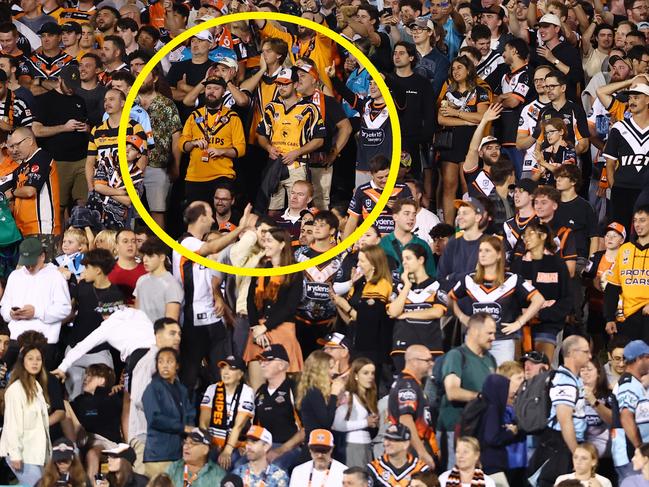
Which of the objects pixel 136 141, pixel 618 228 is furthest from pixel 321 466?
pixel 136 141

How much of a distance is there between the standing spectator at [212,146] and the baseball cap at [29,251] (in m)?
2.31

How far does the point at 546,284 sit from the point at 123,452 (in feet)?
12.6

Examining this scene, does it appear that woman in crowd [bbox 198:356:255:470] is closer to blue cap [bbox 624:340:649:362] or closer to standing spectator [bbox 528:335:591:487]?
standing spectator [bbox 528:335:591:487]

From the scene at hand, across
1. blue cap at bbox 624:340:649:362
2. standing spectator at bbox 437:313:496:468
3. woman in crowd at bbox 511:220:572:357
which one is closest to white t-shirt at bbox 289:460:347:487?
standing spectator at bbox 437:313:496:468

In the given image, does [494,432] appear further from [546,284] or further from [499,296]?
[546,284]

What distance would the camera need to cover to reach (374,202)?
17.3 meters

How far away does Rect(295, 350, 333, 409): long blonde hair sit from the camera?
15000mm

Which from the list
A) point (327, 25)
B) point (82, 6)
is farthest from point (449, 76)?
point (82, 6)

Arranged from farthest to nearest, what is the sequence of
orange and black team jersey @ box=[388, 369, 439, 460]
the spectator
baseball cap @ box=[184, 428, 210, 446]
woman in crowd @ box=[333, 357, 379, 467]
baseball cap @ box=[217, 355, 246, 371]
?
baseball cap @ box=[217, 355, 246, 371] < baseball cap @ box=[184, 428, 210, 446] < woman in crowd @ box=[333, 357, 379, 467] < orange and black team jersey @ box=[388, 369, 439, 460] < the spectator

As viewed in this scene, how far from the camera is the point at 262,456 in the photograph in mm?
14859

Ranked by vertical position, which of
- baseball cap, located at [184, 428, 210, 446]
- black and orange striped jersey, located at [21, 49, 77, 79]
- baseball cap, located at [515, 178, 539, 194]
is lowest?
baseball cap, located at [184, 428, 210, 446]

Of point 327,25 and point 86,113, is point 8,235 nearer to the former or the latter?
point 86,113

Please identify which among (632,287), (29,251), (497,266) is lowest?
(632,287)

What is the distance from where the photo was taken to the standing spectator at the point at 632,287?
53.4 ft
